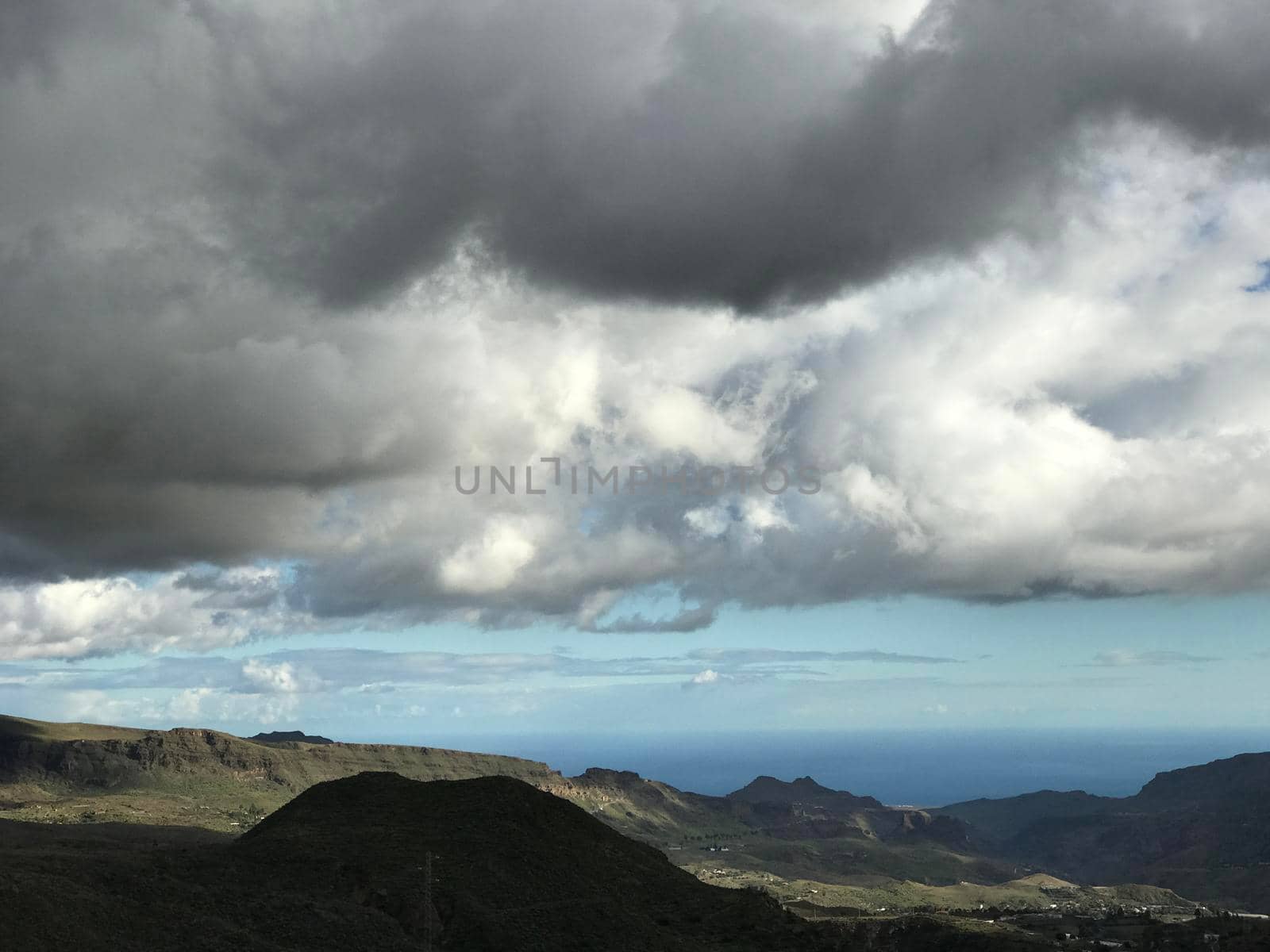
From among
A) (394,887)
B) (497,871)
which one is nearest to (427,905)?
(394,887)

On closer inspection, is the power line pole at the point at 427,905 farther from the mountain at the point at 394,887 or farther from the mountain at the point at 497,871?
the mountain at the point at 497,871

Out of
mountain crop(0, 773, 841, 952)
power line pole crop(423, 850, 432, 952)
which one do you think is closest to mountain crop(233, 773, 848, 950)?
mountain crop(0, 773, 841, 952)

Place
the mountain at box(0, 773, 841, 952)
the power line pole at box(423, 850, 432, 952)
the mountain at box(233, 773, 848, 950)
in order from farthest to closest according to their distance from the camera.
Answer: the mountain at box(233, 773, 848, 950) → the power line pole at box(423, 850, 432, 952) → the mountain at box(0, 773, 841, 952)

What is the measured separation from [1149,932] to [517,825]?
122 metres

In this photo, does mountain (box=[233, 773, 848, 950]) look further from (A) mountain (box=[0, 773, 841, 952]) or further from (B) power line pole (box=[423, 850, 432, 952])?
(B) power line pole (box=[423, 850, 432, 952])

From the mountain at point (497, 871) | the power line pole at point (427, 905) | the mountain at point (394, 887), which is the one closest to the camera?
the mountain at point (394, 887)

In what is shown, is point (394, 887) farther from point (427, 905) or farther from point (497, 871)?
point (497, 871)

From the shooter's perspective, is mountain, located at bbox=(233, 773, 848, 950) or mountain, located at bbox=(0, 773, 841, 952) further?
mountain, located at bbox=(233, 773, 848, 950)

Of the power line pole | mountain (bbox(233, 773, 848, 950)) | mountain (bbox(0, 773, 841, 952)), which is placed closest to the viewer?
mountain (bbox(0, 773, 841, 952))

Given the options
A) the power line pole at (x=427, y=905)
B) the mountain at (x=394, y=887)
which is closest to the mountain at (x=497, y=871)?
the mountain at (x=394, y=887)

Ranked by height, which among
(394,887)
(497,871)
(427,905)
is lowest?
(427,905)

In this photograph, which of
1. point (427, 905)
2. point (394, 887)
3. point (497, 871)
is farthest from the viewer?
point (497, 871)

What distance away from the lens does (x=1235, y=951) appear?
158 metres

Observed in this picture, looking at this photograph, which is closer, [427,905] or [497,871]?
[427,905]
